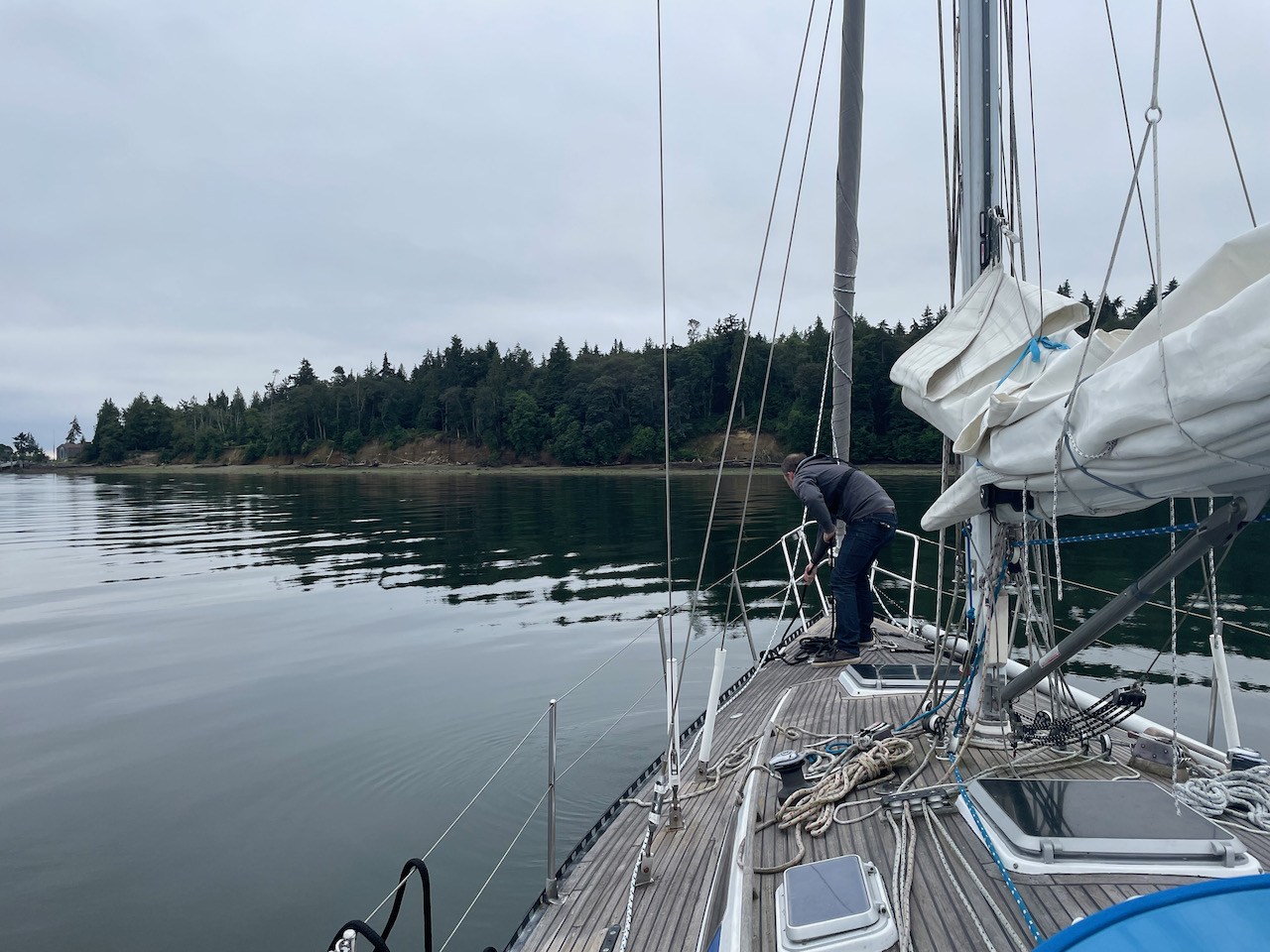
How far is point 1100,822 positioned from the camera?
8.08 feet

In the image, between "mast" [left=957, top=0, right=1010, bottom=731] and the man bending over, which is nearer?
"mast" [left=957, top=0, right=1010, bottom=731]

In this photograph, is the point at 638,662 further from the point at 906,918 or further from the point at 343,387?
→ the point at 343,387

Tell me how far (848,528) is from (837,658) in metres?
1.08

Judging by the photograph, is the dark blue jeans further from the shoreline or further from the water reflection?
the shoreline

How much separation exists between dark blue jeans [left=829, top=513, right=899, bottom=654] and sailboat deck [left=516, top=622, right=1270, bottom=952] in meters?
1.16

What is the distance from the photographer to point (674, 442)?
76750 mm

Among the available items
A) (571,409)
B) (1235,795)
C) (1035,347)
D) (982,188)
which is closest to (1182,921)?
(1235,795)

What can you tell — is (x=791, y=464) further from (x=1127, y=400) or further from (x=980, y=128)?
(x=1127, y=400)

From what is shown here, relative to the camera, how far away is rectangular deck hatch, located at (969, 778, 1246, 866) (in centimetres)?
234

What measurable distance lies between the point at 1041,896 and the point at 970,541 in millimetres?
1776

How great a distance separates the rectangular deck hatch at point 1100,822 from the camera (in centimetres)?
234

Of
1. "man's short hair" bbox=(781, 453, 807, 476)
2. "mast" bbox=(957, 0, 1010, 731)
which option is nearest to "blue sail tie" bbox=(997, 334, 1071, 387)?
"mast" bbox=(957, 0, 1010, 731)

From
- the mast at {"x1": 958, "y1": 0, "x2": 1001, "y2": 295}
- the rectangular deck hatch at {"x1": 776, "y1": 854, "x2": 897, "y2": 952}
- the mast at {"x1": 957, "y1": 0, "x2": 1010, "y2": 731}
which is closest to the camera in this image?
the rectangular deck hatch at {"x1": 776, "y1": 854, "x2": 897, "y2": 952}

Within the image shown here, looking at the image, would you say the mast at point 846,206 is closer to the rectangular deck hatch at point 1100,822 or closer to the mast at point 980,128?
the mast at point 980,128
